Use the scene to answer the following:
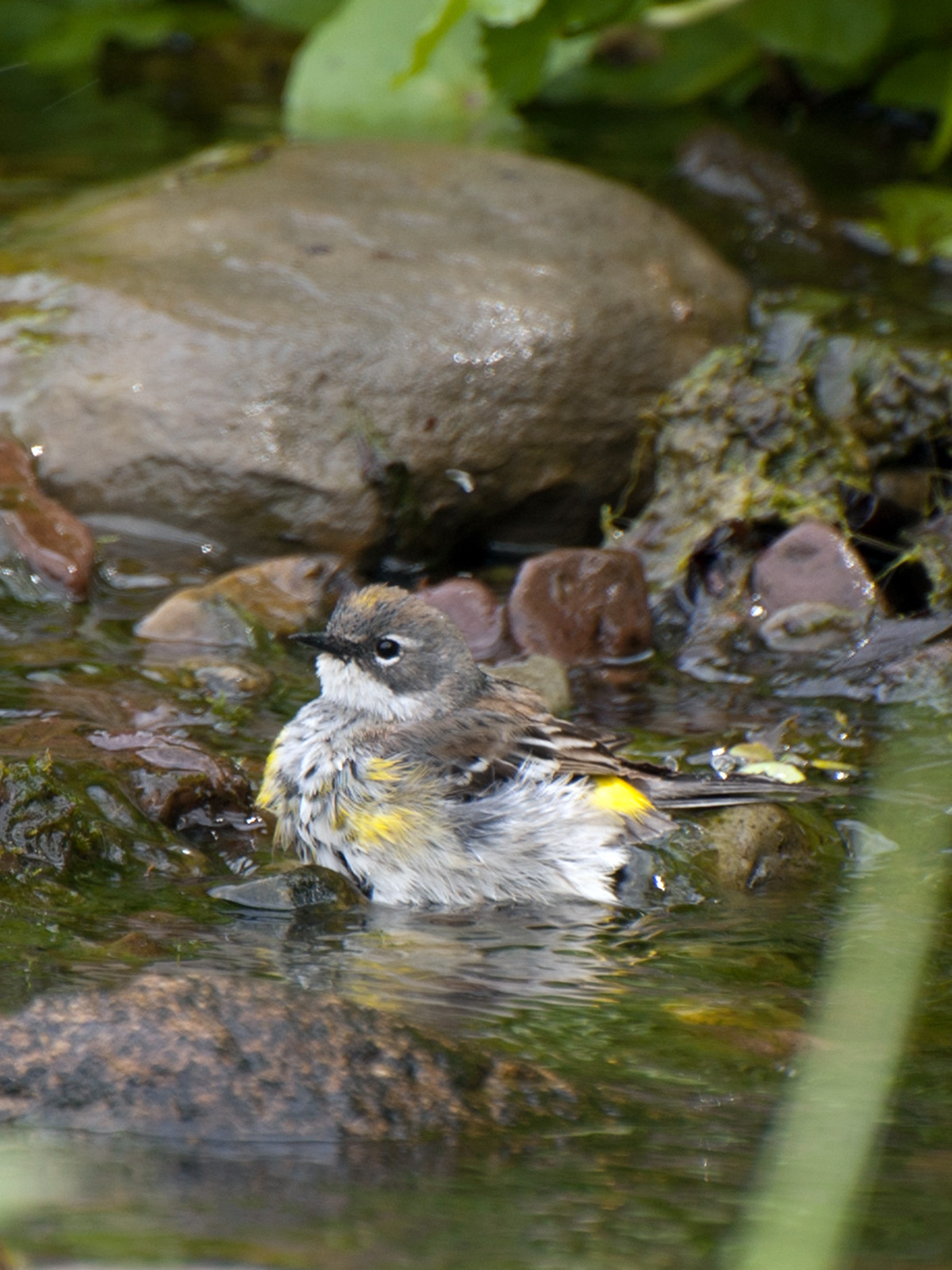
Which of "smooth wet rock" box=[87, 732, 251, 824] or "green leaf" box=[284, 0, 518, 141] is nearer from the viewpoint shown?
"smooth wet rock" box=[87, 732, 251, 824]

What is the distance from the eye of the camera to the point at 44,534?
6910mm

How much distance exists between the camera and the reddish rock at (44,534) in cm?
681

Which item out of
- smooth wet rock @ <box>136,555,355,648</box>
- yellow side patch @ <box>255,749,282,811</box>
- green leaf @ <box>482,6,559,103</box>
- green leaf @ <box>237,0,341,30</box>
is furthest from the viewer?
green leaf @ <box>237,0,341,30</box>

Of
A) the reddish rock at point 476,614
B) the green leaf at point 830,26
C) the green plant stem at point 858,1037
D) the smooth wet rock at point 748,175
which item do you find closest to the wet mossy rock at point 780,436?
the reddish rock at point 476,614

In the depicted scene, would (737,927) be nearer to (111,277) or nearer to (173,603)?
(173,603)

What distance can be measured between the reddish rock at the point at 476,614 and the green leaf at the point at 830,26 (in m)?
5.51

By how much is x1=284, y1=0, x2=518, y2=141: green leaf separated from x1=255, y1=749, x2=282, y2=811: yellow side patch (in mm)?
7261

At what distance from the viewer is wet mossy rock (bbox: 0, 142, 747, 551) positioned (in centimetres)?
725

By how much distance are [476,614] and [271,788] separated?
1.97 metres

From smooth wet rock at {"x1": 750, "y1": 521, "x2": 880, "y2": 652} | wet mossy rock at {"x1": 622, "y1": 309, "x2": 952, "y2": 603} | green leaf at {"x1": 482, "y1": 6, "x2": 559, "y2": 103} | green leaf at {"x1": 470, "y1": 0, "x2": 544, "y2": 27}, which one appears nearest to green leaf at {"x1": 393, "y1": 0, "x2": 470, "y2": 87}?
green leaf at {"x1": 470, "y1": 0, "x2": 544, "y2": 27}

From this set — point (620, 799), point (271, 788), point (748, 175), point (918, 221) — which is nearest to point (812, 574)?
point (620, 799)

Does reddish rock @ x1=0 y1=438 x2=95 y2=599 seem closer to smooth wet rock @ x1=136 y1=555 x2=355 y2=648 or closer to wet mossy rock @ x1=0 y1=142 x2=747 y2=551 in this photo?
wet mossy rock @ x1=0 y1=142 x2=747 y2=551

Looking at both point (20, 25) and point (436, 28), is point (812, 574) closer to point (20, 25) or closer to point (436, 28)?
point (436, 28)

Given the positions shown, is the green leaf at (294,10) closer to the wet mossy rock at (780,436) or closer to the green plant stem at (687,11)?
the green plant stem at (687,11)
